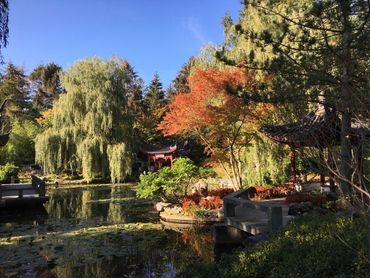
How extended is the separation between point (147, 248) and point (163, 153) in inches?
904

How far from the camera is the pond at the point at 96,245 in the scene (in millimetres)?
6949

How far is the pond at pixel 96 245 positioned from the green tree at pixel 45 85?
3412cm

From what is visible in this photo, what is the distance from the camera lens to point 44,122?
109 feet

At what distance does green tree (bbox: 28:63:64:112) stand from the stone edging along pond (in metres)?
36.8

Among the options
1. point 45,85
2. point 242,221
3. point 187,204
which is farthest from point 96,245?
point 45,85

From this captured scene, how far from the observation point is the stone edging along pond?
36.2 ft

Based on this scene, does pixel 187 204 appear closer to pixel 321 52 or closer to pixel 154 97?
pixel 321 52

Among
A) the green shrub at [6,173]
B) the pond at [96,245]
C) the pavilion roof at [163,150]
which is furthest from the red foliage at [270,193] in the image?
the pavilion roof at [163,150]

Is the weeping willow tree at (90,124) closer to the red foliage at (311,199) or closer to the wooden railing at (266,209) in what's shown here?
the red foliage at (311,199)

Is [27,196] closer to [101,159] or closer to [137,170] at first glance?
[101,159]

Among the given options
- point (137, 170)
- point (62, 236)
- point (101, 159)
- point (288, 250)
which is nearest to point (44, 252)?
point (62, 236)

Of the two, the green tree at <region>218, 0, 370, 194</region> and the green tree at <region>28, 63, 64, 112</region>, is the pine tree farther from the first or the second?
the green tree at <region>218, 0, 370, 194</region>

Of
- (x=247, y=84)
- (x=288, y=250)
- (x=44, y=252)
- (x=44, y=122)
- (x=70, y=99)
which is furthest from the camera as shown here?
(x=44, y=122)

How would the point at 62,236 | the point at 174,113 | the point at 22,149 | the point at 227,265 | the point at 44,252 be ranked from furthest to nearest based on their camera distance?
the point at 22,149 < the point at 174,113 < the point at 62,236 < the point at 44,252 < the point at 227,265
